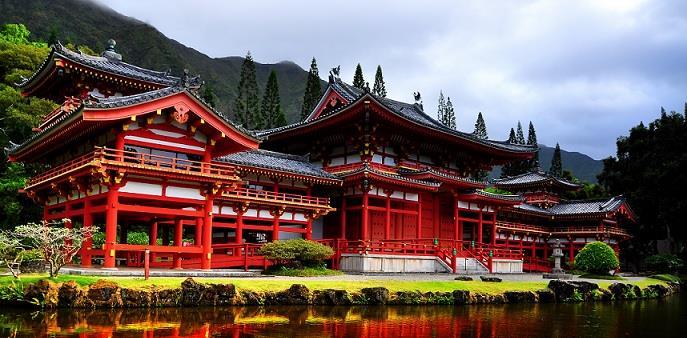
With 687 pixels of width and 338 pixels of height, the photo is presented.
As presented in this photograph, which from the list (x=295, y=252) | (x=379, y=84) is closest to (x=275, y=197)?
(x=295, y=252)

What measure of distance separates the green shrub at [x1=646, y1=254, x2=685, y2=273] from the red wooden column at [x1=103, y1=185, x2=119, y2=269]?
4923 cm

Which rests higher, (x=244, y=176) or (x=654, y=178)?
(x=654, y=178)

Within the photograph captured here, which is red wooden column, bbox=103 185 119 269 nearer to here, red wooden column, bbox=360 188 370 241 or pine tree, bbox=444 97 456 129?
red wooden column, bbox=360 188 370 241

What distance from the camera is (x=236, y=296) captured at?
804 inches

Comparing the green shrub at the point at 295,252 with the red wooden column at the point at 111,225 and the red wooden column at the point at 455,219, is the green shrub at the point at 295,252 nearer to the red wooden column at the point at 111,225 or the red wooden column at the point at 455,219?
the red wooden column at the point at 111,225

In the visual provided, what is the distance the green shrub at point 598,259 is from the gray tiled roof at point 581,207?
59.0ft

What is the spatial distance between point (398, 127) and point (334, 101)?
659cm

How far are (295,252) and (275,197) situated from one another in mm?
5005

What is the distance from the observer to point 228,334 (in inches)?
573

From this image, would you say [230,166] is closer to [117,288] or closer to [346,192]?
[346,192]

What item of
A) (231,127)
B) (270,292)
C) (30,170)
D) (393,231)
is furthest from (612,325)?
(30,170)

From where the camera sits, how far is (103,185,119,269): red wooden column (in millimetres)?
23828

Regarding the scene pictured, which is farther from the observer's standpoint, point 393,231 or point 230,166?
point 393,231

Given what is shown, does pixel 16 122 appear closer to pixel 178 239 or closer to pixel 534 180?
pixel 178 239
